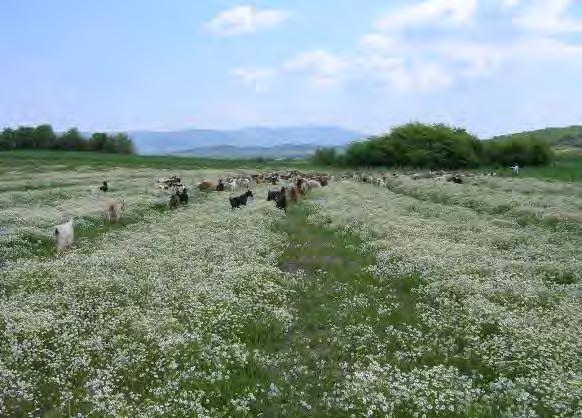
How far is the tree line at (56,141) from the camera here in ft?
426

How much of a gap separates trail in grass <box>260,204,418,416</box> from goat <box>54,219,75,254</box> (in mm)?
8988

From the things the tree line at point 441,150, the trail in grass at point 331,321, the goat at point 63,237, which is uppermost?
the tree line at point 441,150

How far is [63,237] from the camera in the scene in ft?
75.2

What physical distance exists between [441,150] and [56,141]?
297ft

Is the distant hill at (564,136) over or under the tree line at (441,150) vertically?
over

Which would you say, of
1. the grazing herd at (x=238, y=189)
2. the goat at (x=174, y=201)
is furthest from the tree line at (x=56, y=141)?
the goat at (x=174, y=201)

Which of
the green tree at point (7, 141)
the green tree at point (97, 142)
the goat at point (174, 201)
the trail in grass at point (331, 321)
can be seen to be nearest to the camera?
the trail in grass at point (331, 321)

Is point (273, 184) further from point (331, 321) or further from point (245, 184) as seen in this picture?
point (331, 321)

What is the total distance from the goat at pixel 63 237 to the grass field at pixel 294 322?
1.42 feet

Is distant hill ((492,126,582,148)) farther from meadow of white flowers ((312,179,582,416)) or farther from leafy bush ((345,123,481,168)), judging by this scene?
meadow of white flowers ((312,179,582,416))

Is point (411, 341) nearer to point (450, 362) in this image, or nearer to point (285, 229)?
point (450, 362)

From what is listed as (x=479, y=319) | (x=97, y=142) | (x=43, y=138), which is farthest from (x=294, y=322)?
(x=43, y=138)

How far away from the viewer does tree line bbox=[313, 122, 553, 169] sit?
3403 inches

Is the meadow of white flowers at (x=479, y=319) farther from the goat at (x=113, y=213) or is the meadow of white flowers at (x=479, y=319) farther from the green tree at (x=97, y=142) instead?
the green tree at (x=97, y=142)
